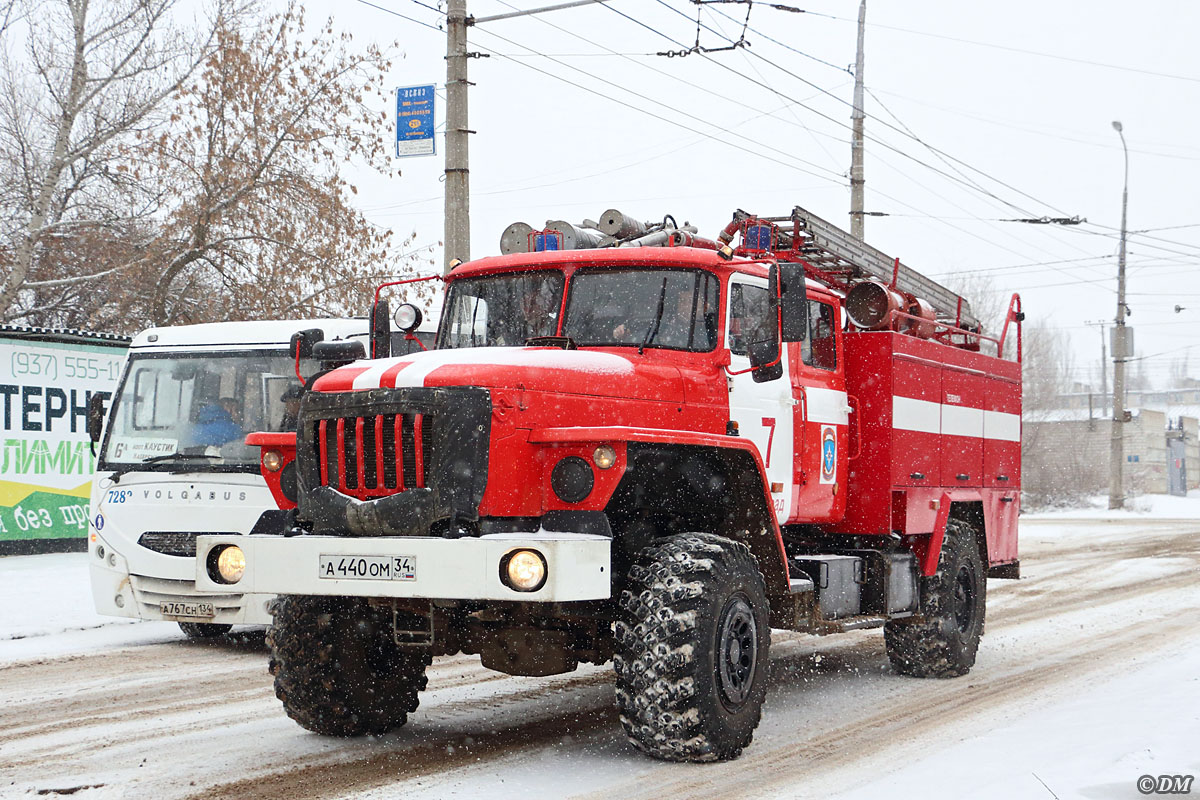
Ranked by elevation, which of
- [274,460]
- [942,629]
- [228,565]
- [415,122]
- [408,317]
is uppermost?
[415,122]

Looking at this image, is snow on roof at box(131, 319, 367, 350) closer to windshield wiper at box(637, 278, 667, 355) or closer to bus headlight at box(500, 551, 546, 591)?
windshield wiper at box(637, 278, 667, 355)

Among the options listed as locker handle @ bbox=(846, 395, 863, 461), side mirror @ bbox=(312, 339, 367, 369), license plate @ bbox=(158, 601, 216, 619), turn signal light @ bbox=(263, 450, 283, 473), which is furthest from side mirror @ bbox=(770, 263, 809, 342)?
license plate @ bbox=(158, 601, 216, 619)

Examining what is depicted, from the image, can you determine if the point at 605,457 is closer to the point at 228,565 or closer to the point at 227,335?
the point at 228,565

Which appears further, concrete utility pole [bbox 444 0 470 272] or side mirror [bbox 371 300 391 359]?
concrete utility pole [bbox 444 0 470 272]

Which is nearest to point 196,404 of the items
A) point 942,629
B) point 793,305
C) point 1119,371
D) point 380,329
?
point 380,329

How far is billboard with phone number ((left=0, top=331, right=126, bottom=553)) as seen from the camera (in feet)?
57.0

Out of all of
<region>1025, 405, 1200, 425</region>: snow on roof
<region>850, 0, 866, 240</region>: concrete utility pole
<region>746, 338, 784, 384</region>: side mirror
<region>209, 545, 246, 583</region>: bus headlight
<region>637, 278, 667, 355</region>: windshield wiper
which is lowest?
<region>209, 545, 246, 583</region>: bus headlight

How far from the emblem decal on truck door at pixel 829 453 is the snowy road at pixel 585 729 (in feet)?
4.90

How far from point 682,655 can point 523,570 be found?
93 cm

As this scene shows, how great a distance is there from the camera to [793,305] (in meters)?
7.50

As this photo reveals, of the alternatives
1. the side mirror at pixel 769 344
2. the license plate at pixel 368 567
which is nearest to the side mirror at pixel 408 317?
the side mirror at pixel 769 344

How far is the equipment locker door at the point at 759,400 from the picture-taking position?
781cm

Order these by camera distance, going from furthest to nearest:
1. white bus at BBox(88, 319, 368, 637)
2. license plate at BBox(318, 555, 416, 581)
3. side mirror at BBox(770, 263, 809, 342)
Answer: white bus at BBox(88, 319, 368, 637) → side mirror at BBox(770, 263, 809, 342) → license plate at BBox(318, 555, 416, 581)

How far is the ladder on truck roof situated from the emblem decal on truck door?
5.30 ft
